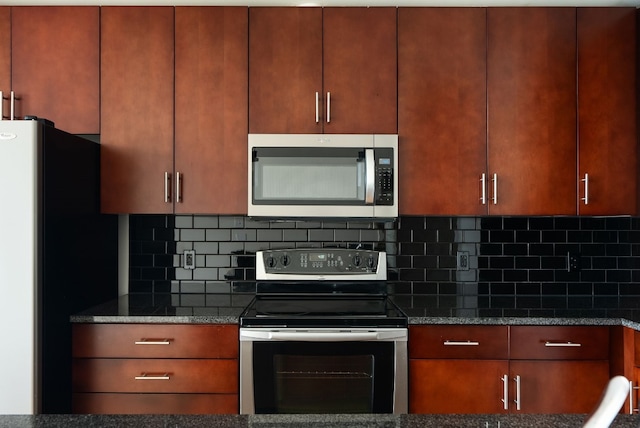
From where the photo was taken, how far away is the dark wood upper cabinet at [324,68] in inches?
99.3

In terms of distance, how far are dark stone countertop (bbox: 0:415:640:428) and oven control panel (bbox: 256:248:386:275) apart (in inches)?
69.4

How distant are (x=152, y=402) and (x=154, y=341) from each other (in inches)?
10.1

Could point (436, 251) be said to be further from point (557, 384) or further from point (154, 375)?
point (154, 375)

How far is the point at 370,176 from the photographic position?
8.09 feet

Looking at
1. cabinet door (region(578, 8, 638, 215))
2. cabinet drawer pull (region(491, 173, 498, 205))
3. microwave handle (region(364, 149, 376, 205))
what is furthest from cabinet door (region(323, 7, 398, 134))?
cabinet door (region(578, 8, 638, 215))

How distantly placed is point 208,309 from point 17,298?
2.46 feet

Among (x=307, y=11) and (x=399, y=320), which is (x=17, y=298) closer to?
(x=399, y=320)

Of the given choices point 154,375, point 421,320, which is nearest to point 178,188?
point 154,375

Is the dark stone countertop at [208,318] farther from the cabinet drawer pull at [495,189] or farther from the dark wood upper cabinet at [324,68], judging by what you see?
the dark wood upper cabinet at [324,68]

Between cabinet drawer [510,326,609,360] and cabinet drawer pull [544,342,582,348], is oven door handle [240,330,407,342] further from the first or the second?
cabinet drawer pull [544,342,582,348]

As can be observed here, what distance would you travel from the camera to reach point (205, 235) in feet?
9.28

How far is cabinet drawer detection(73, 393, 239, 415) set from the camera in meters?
2.20

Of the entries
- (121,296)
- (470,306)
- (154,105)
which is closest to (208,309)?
(121,296)

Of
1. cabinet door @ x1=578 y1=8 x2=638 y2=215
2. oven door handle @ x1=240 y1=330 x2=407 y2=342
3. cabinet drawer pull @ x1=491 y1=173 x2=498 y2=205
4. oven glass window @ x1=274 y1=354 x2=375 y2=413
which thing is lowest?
oven glass window @ x1=274 y1=354 x2=375 y2=413
